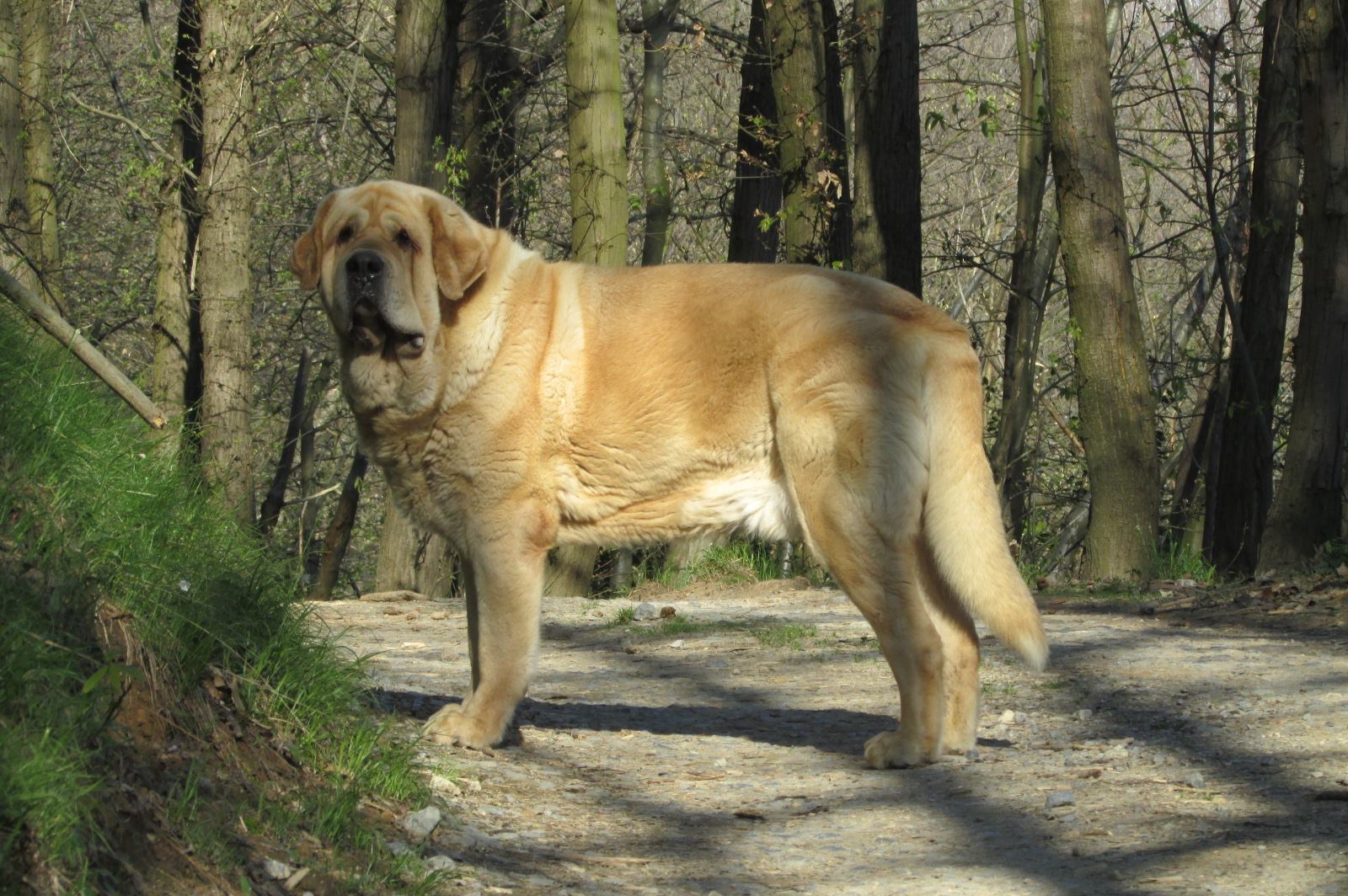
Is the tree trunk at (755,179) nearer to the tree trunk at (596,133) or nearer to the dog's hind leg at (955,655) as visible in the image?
the tree trunk at (596,133)

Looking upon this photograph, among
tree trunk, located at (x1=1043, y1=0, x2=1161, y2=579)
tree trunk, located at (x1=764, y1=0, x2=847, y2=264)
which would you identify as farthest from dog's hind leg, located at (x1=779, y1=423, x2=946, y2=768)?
tree trunk, located at (x1=764, y1=0, x2=847, y2=264)

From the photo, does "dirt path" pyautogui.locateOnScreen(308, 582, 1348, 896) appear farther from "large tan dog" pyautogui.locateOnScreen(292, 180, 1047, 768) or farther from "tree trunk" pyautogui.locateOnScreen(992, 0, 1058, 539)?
"tree trunk" pyautogui.locateOnScreen(992, 0, 1058, 539)

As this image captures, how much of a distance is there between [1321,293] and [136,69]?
56.9 feet

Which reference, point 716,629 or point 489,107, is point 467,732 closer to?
point 716,629

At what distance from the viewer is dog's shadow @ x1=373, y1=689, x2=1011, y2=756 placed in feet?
18.7

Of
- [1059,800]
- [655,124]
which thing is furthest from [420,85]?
[1059,800]

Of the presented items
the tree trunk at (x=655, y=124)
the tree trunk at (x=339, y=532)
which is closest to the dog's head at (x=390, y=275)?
the tree trunk at (x=655, y=124)

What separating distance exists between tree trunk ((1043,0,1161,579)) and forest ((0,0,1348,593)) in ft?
0.07

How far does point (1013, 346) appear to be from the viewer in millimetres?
17219

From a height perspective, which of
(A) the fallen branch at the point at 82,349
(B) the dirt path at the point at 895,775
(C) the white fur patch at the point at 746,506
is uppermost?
(A) the fallen branch at the point at 82,349

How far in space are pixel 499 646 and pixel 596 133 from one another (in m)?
6.48

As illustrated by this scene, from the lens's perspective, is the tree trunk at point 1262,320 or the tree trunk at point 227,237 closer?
the tree trunk at point 227,237

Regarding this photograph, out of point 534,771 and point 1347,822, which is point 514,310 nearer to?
point 534,771

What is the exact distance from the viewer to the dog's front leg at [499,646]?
515cm
